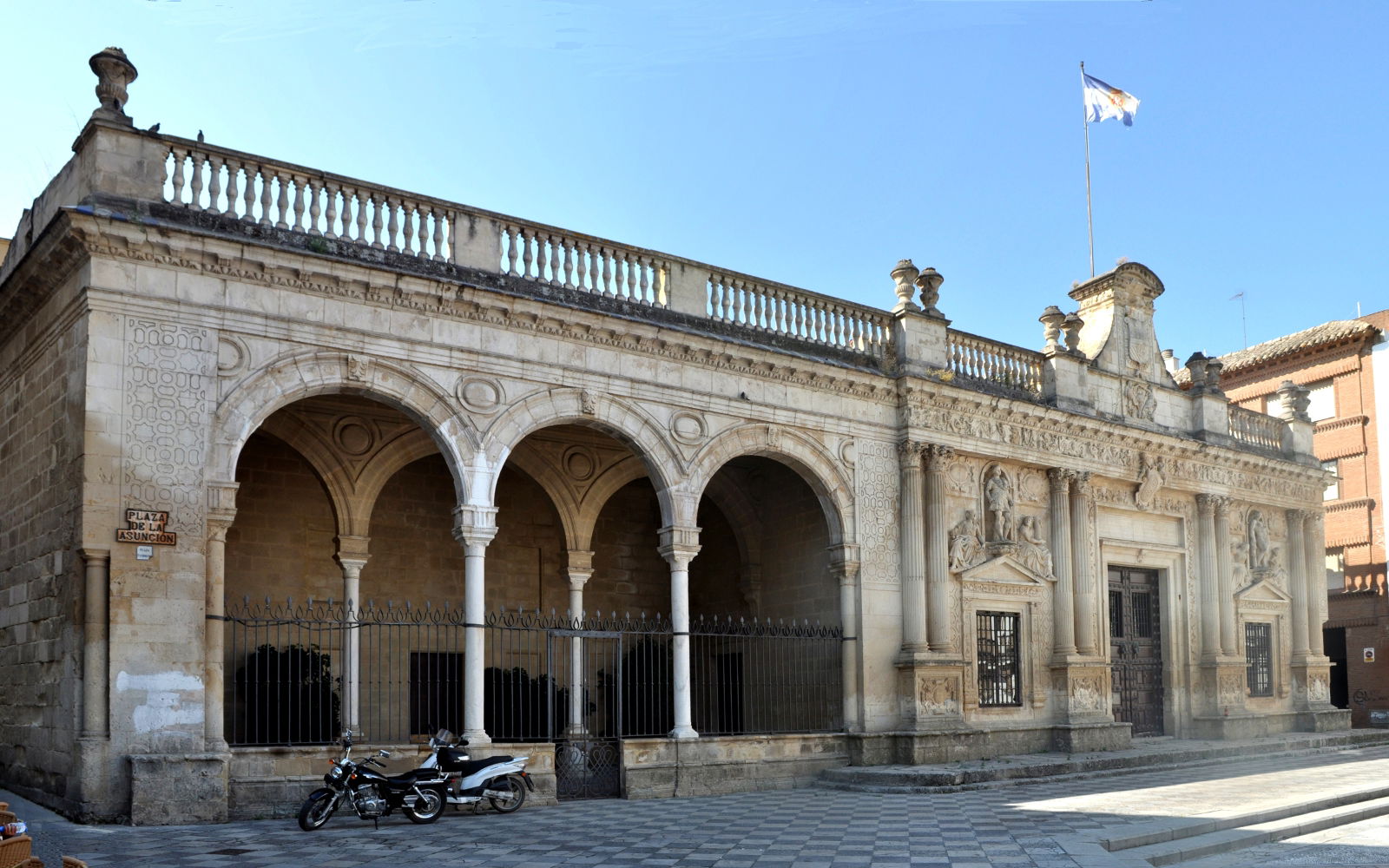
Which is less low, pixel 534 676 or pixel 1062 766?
pixel 534 676

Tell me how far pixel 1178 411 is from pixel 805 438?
8675mm

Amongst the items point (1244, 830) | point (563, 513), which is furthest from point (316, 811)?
point (1244, 830)

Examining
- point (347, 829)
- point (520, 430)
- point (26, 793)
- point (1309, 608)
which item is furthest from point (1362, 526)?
point (26, 793)

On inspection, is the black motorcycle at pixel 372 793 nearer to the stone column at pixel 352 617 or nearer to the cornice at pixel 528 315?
the stone column at pixel 352 617

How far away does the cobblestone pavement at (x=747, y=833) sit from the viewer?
29.7ft

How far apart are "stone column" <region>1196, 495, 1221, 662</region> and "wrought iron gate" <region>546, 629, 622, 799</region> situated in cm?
1009

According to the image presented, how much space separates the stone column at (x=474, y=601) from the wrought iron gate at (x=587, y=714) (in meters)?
0.78

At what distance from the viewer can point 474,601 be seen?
13.1 m

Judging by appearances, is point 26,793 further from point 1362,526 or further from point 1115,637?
point 1362,526

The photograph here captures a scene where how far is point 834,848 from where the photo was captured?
9.70 m

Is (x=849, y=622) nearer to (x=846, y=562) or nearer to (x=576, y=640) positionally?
(x=846, y=562)

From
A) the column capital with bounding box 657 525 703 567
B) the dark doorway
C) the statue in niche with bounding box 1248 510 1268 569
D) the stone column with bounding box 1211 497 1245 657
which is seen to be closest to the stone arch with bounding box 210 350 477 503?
the column capital with bounding box 657 525 703 567

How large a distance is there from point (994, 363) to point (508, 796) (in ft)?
33.0

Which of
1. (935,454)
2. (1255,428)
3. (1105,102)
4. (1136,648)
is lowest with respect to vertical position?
(1136,648)
